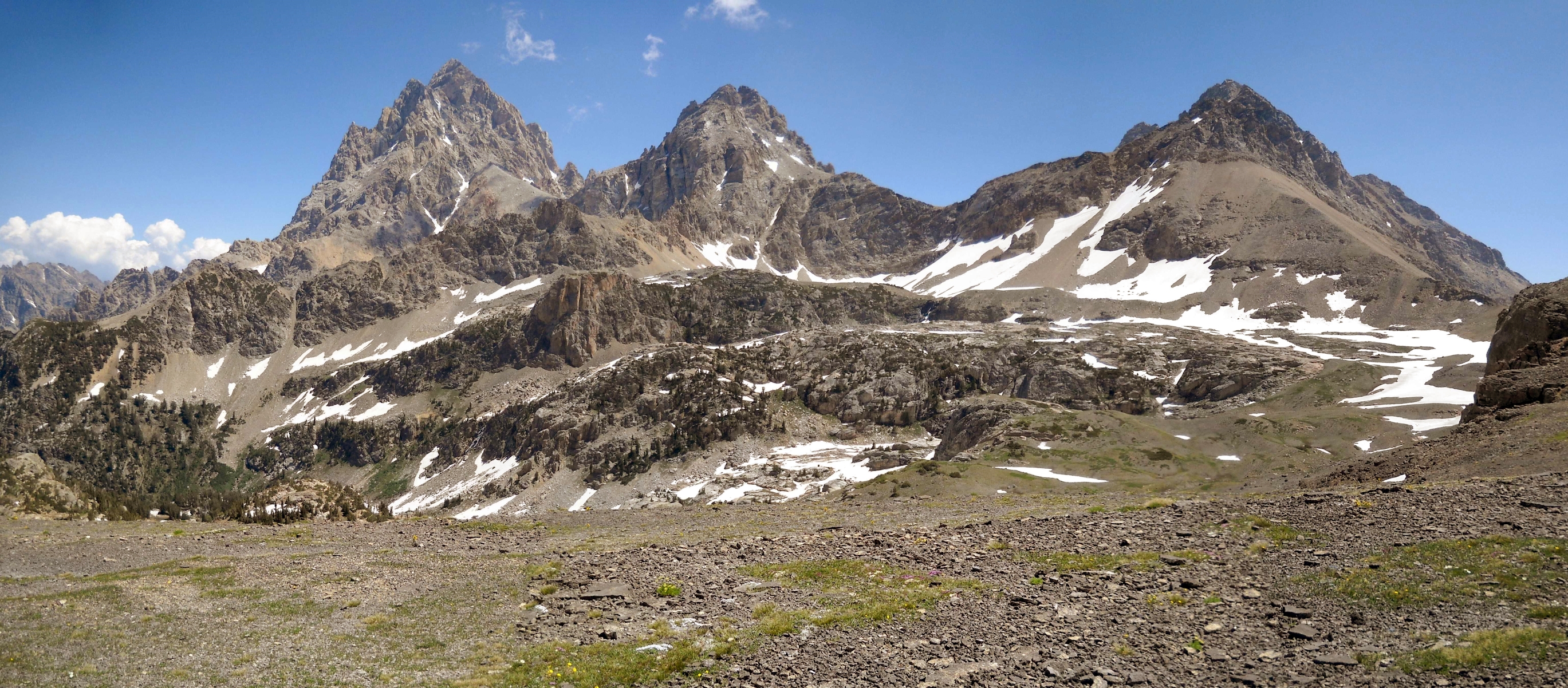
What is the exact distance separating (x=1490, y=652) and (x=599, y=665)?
14811mm

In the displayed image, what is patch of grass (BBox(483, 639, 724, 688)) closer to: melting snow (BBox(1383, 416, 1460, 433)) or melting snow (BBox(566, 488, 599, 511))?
melting snow (BBox(1383, 416, 1460, 433))

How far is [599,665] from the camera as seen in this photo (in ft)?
47.0

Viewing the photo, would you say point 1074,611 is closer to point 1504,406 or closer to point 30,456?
point 1504,406

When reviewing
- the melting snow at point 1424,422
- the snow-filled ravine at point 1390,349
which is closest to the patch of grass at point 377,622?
the melting snow at point 1424,422

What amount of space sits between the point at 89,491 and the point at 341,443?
16940 cm

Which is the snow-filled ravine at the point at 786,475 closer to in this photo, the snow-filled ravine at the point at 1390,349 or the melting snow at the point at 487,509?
the melting snow at the point at 487,509

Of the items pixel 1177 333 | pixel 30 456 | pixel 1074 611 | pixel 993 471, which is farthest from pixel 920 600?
pixel 1177 333

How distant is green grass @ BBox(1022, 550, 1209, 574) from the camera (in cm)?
1848

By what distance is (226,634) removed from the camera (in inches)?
661

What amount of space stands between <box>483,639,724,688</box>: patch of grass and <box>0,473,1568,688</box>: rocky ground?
7 centimetres

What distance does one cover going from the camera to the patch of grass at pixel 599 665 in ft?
44.7

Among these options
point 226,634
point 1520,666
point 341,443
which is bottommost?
point 341,443

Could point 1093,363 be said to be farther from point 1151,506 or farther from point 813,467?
point 1151,506

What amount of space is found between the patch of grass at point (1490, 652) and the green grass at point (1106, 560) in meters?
6.65
